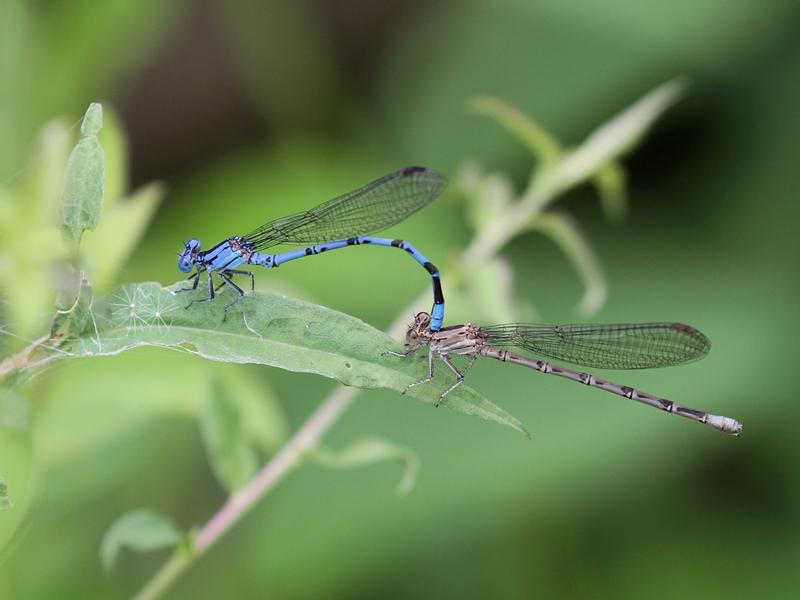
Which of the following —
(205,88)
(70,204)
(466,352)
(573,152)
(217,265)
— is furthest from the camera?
(205,88)

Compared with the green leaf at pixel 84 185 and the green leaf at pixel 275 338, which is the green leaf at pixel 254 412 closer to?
the green leaf at pixel 275 338

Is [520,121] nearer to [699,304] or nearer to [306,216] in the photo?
[306,216]

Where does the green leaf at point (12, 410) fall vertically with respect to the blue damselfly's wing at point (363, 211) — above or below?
below

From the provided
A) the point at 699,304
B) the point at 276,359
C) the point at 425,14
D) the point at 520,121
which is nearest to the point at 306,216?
the point at 520,121

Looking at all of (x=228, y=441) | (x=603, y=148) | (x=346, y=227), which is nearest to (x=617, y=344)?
(x=603, y=148)

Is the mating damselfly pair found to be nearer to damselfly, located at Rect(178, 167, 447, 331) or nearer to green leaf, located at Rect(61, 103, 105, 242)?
damselfly, located at Rect(178, 167, 447, 331)

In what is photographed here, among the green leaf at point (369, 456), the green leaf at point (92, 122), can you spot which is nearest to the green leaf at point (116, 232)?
the green leaf at point (369, 456)

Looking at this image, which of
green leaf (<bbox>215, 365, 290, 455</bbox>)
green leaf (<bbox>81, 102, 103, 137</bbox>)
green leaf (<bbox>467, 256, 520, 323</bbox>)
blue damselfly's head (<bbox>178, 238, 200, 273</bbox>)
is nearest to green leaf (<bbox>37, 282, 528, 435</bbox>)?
green leaf (<bbox>81, 102, 103, 137</bbox>)
